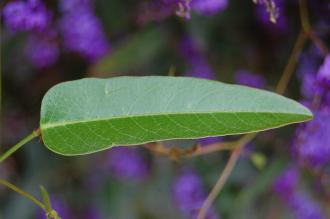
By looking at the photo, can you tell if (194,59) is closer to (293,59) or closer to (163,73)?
(163,73)

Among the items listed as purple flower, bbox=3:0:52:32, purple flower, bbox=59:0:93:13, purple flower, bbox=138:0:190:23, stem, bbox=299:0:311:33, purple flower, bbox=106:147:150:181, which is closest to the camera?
purple flower, bbox=138:0:190:23

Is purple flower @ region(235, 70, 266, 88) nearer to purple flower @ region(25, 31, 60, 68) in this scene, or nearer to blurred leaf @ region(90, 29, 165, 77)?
blurred leaf @ region(90, 29, 165, 77)

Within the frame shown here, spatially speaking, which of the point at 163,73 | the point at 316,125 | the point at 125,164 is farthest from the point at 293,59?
the point at 125,164

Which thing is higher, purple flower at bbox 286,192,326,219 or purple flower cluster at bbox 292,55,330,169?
purple flower cluster at bbox 292,55,330,169

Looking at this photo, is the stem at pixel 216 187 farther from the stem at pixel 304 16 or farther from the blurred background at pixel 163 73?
the stem at pixel 304 16

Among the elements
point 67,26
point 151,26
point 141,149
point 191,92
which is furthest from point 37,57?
point 191,92

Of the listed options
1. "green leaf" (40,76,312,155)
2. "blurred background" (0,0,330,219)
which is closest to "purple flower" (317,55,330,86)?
"blurred background" (0,0,330,219)

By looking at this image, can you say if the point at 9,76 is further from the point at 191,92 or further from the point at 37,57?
the point at 191,92
